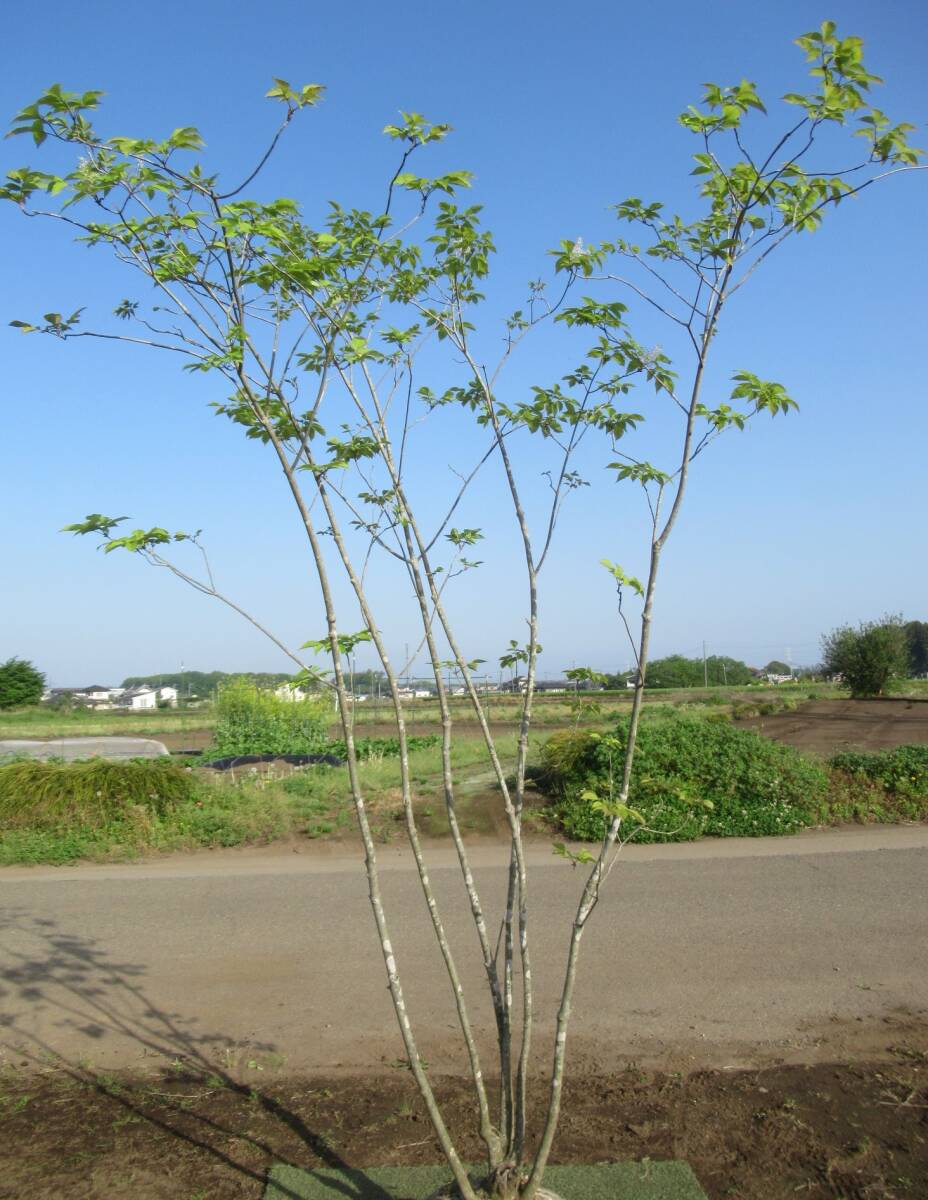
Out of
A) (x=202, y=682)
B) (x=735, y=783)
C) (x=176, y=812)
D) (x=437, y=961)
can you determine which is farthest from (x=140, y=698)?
(x=437, y=961)

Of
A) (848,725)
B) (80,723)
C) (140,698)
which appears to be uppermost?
(140,698)

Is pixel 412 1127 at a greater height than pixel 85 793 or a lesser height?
lesser

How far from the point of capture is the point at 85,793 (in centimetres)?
952

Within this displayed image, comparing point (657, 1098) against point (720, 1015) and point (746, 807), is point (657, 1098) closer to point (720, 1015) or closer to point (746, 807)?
point (720, 1015)

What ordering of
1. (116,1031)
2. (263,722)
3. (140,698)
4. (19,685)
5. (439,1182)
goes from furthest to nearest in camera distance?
(140,698) → (19,685) → (263,722) → (116,1031) → (439,1182)

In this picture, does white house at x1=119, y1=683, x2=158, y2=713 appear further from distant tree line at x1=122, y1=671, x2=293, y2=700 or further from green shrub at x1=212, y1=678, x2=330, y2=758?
green shrub at x1=212, y1=678, x2=330, y2=758

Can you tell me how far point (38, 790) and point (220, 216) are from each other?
7.90 meters

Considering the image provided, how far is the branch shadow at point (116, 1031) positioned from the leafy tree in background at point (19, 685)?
143 feet

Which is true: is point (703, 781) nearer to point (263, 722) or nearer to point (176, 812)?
point (176, 812)

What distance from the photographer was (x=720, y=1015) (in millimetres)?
4660

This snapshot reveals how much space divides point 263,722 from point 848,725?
33.1 feet

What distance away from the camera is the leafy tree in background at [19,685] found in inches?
1821

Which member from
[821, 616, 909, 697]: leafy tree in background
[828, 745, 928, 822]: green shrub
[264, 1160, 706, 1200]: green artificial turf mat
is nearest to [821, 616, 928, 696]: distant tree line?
[821, 616, 909, 697]: leafy tree in background

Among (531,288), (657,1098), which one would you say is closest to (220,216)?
(531,288)
